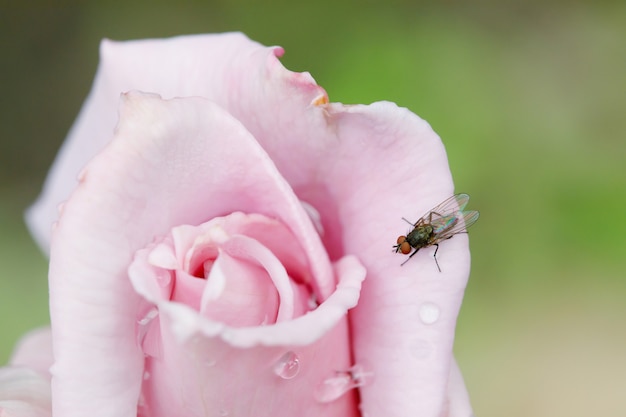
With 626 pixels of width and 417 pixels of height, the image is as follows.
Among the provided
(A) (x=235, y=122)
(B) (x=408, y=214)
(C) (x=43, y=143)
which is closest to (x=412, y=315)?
(B) (x=408, y=214)

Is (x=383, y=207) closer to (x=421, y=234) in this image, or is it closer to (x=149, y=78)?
(x=421, y=234)

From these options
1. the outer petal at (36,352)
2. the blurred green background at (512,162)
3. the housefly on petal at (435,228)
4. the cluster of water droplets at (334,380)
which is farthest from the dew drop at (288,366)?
the blurred green background at (512,162)

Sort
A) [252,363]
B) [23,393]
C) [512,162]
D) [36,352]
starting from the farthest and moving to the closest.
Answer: [512,162]
[36,352]
[23,393]
[252,363]

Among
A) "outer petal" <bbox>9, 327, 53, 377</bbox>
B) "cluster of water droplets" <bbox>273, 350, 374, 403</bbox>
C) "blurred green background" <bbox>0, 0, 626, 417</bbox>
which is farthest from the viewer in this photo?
"blurred green background" <bbox>0, 0, 626, 417</bbox>

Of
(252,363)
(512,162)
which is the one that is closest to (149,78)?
(252,363)

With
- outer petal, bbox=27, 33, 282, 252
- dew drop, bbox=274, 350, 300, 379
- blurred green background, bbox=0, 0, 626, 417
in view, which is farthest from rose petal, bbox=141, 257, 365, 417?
blurred green background, bbox=0, 0, 626, 417

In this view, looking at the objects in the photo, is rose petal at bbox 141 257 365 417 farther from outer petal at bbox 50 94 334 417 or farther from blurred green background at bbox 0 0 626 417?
blurred green background at bbox 0 0 626 417
